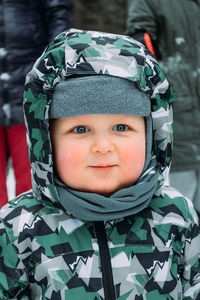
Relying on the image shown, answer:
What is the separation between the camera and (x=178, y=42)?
251 cm

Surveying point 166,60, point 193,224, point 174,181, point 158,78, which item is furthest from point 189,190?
point 158,78

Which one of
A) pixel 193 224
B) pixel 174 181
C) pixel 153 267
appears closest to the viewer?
pixel 153 267

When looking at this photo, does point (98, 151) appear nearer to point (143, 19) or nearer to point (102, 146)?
point (102, 146)

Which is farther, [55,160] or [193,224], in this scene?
[193,224]

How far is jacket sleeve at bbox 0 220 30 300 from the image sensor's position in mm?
1410

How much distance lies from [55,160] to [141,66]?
36cm

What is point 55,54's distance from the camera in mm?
1357

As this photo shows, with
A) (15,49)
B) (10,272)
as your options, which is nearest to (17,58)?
(15,49)

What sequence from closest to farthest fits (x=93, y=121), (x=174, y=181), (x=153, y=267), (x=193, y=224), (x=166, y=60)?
(x=93, y=121) → (x=153, y=267) → (x=193, y=224) → (x=166, y=60) → (x=174, y=181)

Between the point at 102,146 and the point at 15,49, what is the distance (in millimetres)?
1029

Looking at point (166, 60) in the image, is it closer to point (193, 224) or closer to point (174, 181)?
point (174, 181)

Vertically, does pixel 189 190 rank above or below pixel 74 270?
below

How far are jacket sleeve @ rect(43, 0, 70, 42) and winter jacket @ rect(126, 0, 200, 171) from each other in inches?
15.3

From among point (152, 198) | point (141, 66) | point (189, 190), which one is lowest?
point (189, 190)
